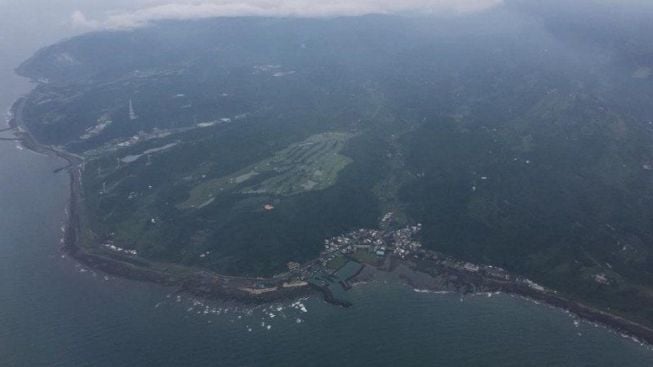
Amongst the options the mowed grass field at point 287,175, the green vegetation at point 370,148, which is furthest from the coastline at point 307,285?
the mowed grass field at point 287,175

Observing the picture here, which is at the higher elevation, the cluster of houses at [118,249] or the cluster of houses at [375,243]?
the cluster of houses at [375,243]

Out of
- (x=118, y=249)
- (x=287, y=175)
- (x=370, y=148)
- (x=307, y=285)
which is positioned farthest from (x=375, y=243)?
(x=118, y=249)


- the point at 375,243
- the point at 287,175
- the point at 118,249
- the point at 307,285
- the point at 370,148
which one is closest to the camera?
the point at 307,285

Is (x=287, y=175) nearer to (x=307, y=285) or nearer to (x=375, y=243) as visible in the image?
(x=375, y=243)

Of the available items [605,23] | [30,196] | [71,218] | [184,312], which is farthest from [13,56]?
[605,23]

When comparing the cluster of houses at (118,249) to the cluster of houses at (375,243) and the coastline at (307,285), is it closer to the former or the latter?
the coastline at (307,285)

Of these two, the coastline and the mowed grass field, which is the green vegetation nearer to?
the mowed grass field

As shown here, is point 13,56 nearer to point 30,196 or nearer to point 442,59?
point 30,196

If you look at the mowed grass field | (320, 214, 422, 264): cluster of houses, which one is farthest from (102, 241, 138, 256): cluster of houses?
(320, 214, 422, 264): cluster of houses

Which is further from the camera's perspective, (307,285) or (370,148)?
(370,148)
